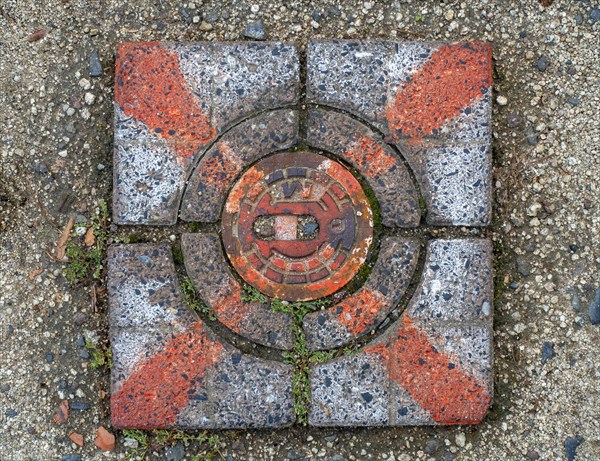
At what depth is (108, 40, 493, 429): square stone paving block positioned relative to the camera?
2990 mm

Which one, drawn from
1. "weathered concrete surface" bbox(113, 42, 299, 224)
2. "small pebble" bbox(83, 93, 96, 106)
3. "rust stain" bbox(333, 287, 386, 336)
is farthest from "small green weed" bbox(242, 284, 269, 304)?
"small pebble" bbox(83, 93, 96, 106)

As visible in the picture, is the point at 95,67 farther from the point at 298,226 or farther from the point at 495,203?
the point at 495,203

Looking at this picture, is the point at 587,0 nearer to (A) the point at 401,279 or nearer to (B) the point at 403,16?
(B) the point at 403,16

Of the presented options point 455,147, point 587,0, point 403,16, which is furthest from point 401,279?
point 587,0

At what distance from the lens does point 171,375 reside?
3.02 metres

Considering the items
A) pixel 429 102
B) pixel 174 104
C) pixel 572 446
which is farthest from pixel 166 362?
pixel 572 446

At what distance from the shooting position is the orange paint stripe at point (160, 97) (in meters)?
3.03

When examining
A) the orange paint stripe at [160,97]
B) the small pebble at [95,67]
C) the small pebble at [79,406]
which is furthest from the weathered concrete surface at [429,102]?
the small pebble at [79,406]

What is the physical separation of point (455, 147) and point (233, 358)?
140 cm

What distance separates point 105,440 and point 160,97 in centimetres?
162

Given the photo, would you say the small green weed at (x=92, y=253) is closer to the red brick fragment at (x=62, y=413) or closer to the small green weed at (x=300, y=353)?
the red brick fragment at (x=62, y=413)

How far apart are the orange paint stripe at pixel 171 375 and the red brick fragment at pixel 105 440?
163mm

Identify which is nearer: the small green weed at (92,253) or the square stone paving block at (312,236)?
the square stone paving block at (312,236)

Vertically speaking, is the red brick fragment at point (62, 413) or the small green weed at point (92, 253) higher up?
the small green weed at point (92, 253)
